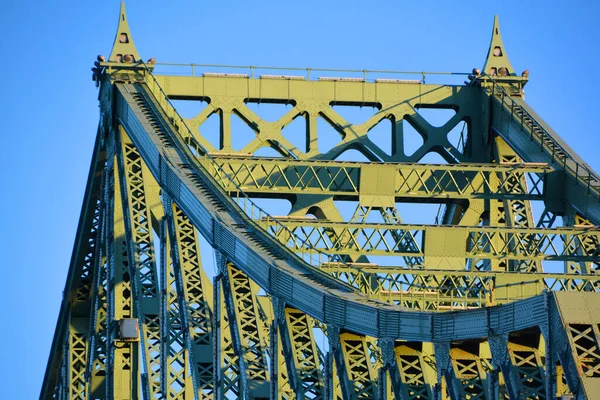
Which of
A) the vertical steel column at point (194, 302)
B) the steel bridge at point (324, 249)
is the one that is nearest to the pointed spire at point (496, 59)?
the steel bridge at point (324, 249)

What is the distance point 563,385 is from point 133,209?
27900mm

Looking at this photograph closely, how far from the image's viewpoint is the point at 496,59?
3386 inches

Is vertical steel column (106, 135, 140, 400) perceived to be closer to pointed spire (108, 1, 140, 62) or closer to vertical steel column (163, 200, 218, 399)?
pointed spire (108, 1, 140, 62)

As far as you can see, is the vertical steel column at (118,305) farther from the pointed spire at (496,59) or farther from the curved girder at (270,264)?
the pointed spire at (496,59)

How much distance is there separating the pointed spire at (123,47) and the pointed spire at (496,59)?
1079cm

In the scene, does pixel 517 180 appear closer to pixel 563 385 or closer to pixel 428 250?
pixel 428 250

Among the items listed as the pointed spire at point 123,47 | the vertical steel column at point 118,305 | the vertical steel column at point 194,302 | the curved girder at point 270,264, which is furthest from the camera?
the pointed spire at point 123,47

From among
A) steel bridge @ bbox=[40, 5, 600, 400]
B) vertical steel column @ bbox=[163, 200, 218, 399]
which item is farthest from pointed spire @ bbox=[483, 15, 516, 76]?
vertical steel column @ bbox=[163, 200, 218, 399]

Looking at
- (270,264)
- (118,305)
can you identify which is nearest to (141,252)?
(118,305)

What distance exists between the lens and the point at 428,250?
76.1 metres

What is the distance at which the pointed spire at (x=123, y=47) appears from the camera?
273 feet

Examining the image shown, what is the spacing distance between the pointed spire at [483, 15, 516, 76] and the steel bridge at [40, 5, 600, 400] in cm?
7

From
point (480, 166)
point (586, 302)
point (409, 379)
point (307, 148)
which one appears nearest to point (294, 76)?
point (307, 148)

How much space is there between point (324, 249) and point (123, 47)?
13332 mm
